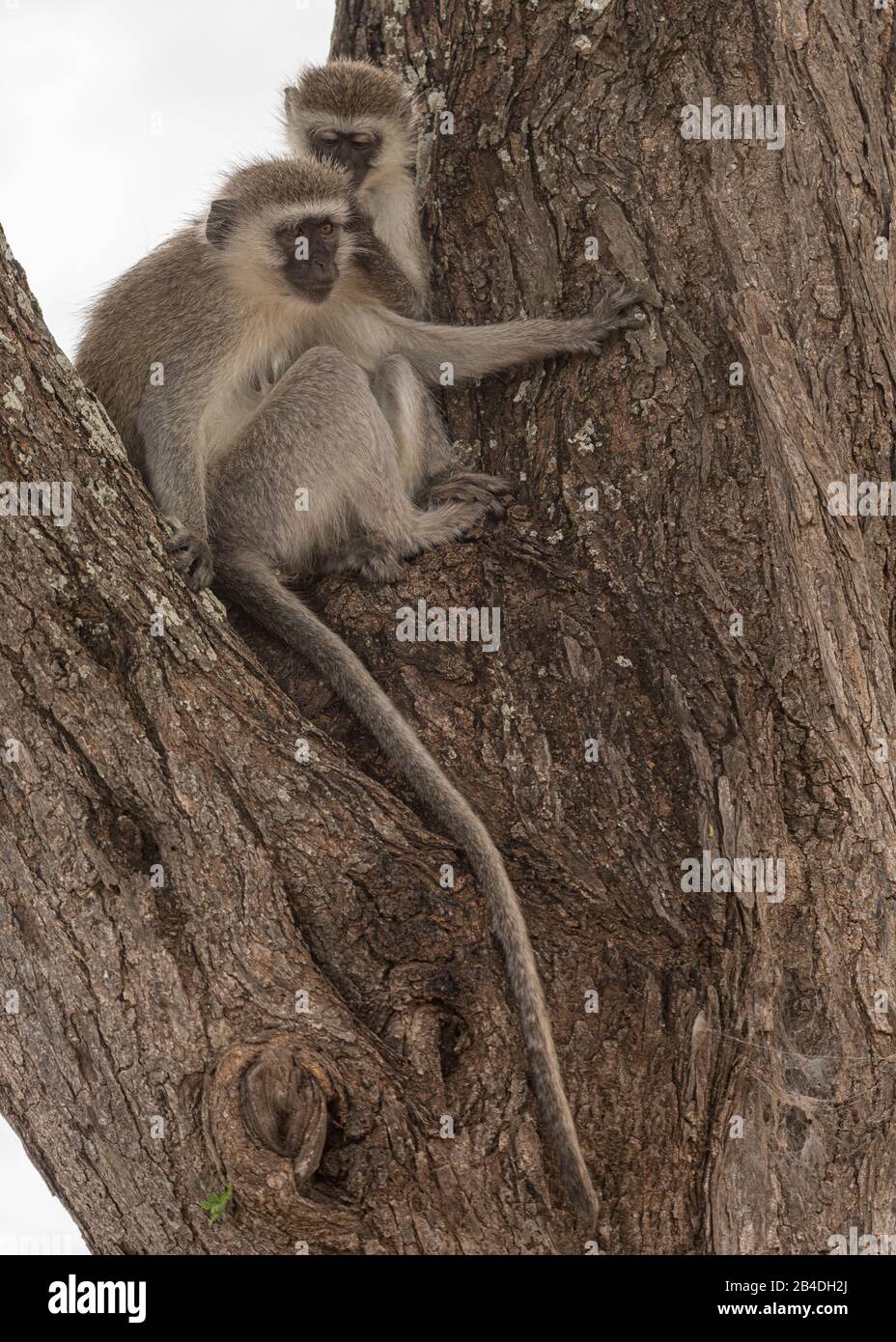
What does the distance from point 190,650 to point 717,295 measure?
1.94 meters

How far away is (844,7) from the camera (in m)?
4.36

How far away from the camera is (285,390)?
4.98 metres

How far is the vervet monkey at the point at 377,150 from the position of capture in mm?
5336

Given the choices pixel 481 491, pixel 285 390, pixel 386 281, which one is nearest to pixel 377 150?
pixel 386 281

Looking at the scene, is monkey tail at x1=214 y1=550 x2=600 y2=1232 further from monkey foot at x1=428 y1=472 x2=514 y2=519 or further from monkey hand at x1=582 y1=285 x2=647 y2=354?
monkey hand at x1=582 y1=285 x2=647 y2=354

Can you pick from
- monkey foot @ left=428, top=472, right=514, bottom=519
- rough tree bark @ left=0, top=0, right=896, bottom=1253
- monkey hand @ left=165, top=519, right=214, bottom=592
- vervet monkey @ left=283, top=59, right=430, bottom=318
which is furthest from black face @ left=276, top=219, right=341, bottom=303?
monkey hand @ left=165, top=519, right=214, bottom=592

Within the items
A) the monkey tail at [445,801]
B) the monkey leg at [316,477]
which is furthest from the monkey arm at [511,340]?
the monkey tail at [445,801]

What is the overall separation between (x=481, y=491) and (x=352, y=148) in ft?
7.35

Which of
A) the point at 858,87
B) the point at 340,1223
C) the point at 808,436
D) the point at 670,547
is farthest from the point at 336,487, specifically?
the point at 340,1223

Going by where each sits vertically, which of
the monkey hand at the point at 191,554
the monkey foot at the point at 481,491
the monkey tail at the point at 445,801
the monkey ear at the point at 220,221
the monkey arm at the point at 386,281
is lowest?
the monkey tail at the point at 445,801

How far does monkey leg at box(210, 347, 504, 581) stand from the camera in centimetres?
479

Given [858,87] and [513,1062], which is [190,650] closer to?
[513,1062]

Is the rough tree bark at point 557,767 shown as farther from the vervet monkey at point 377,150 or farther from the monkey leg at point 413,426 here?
the vervet monkey at point 377,150

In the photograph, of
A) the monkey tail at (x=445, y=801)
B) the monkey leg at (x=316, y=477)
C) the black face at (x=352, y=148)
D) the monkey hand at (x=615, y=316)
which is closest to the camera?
the monkey tail at (x=445, y=801)
